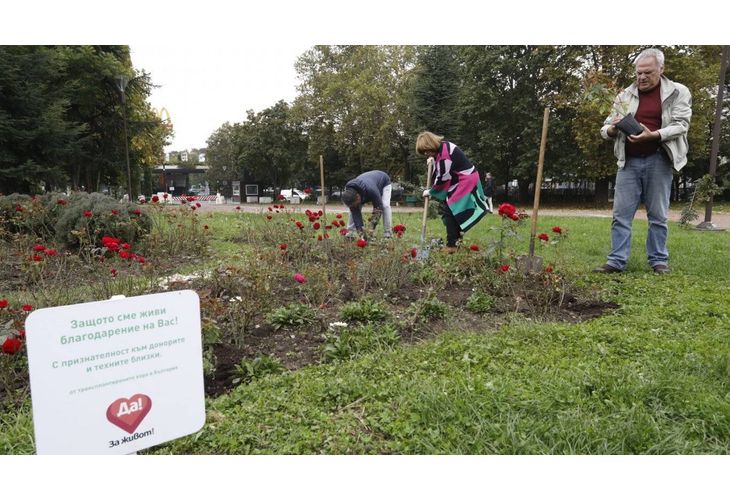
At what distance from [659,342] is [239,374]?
7.83ft

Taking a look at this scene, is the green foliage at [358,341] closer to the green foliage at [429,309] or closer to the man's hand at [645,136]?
the green foliage at [429,309]

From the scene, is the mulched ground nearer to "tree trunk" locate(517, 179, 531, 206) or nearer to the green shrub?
the green shrub

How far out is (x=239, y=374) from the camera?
2572 mm

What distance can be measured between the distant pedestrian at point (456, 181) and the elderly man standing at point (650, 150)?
1400mm

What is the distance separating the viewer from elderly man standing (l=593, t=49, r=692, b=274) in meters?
4.50

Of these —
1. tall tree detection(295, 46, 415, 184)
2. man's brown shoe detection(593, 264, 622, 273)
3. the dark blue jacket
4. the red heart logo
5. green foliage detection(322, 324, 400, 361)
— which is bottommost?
green foliage detection(322, 324, 400, 361)

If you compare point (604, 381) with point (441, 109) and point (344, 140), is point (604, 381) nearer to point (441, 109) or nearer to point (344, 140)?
point (441, 109)

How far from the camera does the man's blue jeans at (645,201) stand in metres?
4.69

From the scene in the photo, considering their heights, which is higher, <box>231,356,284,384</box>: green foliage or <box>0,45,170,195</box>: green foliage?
<box>0,45,170,195</box>: green foliage

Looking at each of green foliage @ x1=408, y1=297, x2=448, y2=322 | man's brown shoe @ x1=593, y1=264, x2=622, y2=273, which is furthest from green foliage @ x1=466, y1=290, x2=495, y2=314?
man's brown shoe @ x1=593, y1=264, x2=622, y2=273

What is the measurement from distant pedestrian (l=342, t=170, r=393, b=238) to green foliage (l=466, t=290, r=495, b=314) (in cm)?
273

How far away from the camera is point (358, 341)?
2.90 metres

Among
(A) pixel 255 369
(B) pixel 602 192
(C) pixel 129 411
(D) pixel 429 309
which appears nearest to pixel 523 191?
(B) pixel 602 192

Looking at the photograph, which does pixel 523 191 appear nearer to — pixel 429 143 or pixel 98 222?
pixel 429 143
